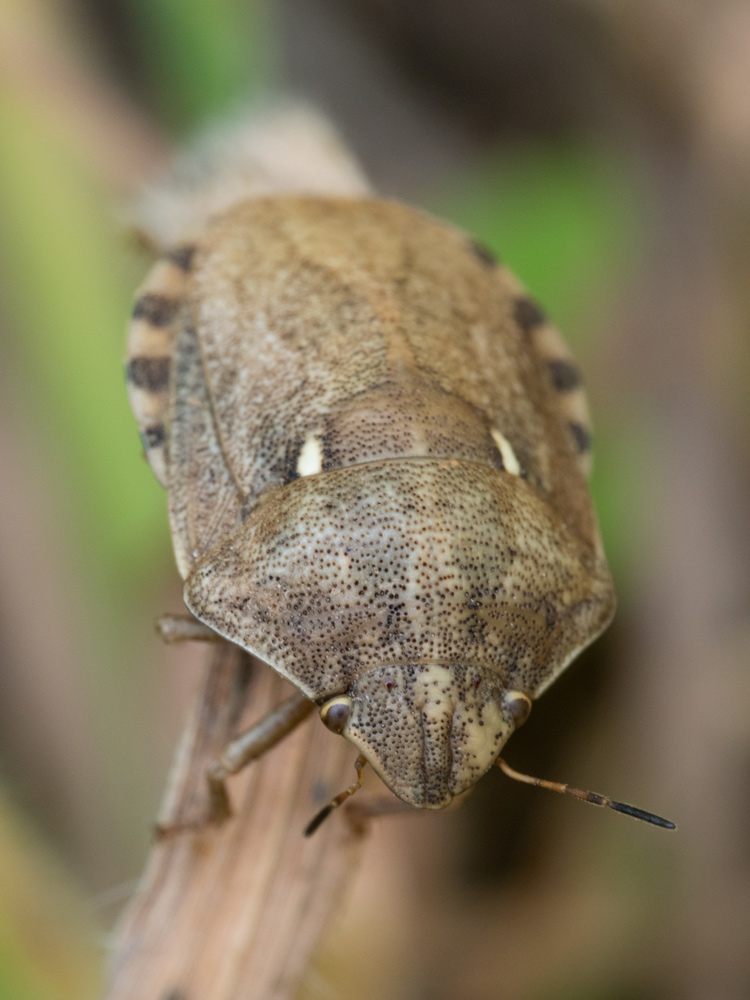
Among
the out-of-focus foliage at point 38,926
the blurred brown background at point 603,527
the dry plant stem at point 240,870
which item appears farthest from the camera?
the blurred brown background at point 603,527

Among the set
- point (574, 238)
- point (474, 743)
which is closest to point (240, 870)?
point (474, 743)

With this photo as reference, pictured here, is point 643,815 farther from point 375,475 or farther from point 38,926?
point 38,926

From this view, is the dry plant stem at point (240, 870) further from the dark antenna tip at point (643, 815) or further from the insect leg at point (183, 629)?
the dark antenna tip at point (643, 815)

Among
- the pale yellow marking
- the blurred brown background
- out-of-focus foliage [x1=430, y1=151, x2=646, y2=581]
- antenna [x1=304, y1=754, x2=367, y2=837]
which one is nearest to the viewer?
the pale yellow marking

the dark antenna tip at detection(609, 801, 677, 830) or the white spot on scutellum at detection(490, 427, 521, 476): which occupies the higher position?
the white spot on scutellum at detection(490, 427, 521, 476)

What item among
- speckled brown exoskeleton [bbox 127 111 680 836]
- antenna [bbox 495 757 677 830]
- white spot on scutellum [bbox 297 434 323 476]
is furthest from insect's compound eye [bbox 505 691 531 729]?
white spot on scutellum [bbox 297 434 323 476]

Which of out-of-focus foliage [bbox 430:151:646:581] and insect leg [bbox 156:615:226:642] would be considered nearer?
insect leg [bbox 156:615:226:642]

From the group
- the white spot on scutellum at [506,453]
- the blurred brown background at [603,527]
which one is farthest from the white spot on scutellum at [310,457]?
the blurred brown background at [603,527]

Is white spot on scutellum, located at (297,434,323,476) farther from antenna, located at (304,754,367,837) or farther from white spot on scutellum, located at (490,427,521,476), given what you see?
antenna, located at (304,754,367,837)
